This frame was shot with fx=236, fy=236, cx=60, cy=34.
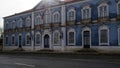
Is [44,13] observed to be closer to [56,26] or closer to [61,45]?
[56,26]

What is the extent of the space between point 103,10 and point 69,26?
21.7 ft

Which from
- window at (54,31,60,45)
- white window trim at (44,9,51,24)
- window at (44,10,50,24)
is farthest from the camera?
window at (44,10,50,24)

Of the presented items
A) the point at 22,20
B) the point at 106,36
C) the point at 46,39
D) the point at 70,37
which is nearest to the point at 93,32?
the point at 106,36

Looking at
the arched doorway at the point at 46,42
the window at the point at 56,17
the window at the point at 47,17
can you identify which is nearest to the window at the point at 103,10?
the window at the point at 56,17

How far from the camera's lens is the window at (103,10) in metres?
31.1

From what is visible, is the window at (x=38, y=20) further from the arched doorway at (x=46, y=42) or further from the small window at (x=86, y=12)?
the small window at (x=86, y=12)

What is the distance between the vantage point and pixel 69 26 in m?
36.1

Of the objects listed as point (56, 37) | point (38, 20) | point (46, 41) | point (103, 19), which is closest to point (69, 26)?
point (56, 37)

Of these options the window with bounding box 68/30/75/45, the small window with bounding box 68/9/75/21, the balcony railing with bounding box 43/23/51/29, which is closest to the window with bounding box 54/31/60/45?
the balcony railing with bounding box 43/23/51/29

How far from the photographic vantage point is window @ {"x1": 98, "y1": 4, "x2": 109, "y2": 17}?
31080 millimetres

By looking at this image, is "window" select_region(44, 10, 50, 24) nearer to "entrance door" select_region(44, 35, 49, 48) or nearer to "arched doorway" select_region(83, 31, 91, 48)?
"entrance door" select_region(44, 35, 49, 48)

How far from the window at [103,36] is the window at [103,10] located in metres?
1.87

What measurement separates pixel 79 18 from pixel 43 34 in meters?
8.57

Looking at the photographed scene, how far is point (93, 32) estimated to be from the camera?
107 ft
